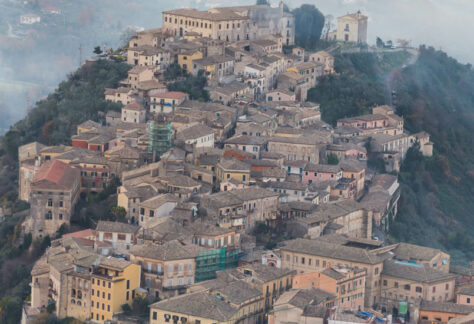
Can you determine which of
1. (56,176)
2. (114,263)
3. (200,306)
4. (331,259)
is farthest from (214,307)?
(56,176)

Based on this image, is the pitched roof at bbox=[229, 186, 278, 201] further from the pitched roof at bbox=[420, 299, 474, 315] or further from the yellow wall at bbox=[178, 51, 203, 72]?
the yellow wall at bbox=[178, 51, 203, 72]

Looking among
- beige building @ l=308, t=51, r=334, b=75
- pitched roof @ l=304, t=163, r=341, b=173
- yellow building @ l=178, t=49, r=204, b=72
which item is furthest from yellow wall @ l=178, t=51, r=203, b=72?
pitched roof @ l=304, t=163, r=341, b=173

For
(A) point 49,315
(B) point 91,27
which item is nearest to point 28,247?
(A) point 49,315

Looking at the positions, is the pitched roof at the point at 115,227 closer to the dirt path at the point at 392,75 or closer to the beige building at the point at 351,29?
the dirt path at the point at 392,75

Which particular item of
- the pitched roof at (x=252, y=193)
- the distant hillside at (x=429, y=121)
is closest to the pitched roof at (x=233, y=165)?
the pitched roof at (x=252, y=193)

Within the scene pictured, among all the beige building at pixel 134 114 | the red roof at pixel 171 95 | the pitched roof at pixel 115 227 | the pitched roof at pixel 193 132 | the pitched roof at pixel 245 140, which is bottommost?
the pitched roof at pixel 115 227

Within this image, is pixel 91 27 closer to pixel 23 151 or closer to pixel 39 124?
pixel 39 124
